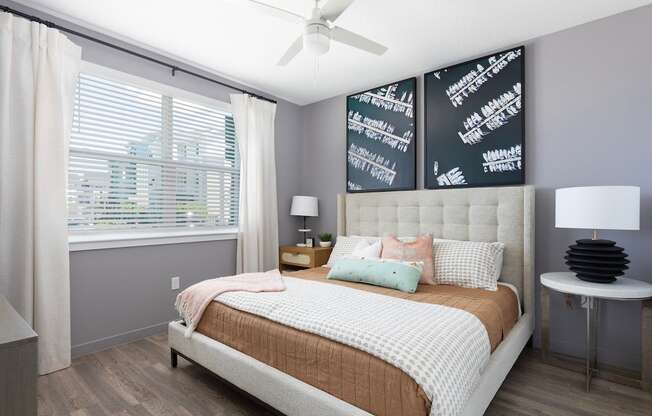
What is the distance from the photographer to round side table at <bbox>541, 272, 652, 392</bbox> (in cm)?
192

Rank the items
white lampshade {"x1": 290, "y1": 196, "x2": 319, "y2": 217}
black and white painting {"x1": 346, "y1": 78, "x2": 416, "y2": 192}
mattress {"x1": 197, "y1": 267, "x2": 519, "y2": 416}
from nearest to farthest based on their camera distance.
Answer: mattress {"x1": 197, "y1": 267, "x2": 519, "y2": 416}, black and white painting {"x1": 346, "y1": 78, "x2": 416, "y2": 192}, white lampshade {"x1": 290, "y1": 196, "x2": 319, "y2": 217}

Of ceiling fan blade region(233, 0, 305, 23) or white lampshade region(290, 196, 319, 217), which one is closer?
ceiling fan blade region(233, 0, 305, 23)

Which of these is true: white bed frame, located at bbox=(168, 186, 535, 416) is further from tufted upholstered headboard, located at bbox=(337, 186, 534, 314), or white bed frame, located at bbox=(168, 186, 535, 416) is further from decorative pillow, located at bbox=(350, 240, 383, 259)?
decorative pillow, located at bbox=(350, 240, 383, 259)

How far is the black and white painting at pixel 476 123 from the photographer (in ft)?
9.02

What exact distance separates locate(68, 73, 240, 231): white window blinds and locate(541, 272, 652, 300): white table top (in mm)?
3017

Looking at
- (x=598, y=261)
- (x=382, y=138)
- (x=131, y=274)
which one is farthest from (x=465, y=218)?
(x=131, y=274)

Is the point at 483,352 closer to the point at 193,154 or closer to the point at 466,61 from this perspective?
the point at 466,61

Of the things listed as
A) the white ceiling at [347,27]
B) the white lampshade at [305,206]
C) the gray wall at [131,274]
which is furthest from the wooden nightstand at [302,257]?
the white ceiling at [347,27]

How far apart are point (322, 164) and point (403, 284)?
2.26 metres

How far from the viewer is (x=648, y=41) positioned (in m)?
2.27

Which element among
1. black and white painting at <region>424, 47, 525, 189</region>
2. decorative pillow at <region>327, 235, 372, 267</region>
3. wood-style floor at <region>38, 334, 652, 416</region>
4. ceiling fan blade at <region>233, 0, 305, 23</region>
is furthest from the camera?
decorative pillow at <region>327, 235, 372, 267</region>

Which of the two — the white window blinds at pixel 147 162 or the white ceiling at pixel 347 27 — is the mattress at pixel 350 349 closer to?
the white window blinds at pixel 147 162

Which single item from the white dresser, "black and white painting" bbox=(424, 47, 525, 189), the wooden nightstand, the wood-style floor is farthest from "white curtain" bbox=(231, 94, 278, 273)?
the white dresser

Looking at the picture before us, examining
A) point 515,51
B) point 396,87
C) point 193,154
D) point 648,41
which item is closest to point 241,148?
point 193,154
